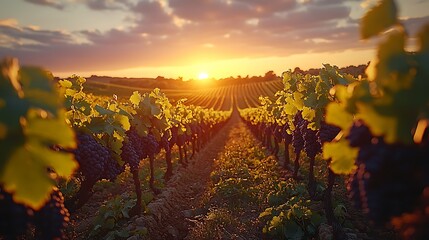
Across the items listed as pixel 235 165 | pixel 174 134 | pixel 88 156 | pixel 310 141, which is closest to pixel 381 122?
pixel 88 156

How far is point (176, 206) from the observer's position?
492 inches

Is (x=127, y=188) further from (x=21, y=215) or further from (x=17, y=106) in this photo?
(x=17, y=106)

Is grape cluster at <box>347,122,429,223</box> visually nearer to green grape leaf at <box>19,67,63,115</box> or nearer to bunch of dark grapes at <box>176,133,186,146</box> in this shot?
green grape leaf at <box>19,67,63,115</box>

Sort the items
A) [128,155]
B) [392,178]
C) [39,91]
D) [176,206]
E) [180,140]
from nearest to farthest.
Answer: [39,91] < [392,178] < [128,155] < [176,206] < [180,140]

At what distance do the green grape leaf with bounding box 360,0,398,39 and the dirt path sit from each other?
7.02 meters

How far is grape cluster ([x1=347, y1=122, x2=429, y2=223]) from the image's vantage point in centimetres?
293

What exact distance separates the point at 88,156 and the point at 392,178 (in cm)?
485

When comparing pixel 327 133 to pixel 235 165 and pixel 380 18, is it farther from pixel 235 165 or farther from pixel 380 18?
pixel 235 165

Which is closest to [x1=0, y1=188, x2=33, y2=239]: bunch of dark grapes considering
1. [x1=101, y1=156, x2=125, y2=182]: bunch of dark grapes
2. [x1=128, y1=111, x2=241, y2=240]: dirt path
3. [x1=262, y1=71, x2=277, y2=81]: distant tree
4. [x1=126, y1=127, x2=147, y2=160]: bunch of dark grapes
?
[x1=101, y1=156, x2=125, y2=182]: bunch of dark grapes

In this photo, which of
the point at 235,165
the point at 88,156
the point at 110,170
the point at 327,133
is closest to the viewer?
the point at 88,156

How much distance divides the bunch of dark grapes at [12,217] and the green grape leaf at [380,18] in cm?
306

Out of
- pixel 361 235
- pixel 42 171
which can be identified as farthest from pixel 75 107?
pixel 361 235

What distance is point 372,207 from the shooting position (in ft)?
9.73

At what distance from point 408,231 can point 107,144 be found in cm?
635
